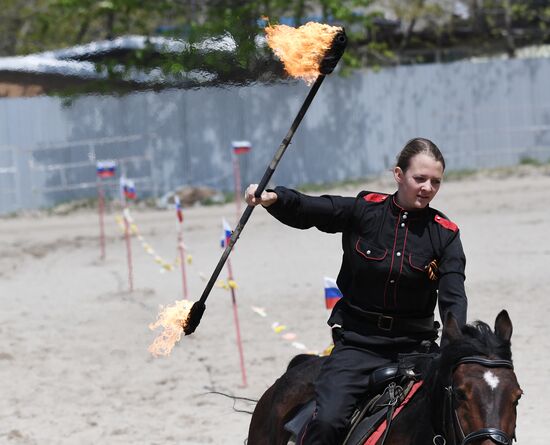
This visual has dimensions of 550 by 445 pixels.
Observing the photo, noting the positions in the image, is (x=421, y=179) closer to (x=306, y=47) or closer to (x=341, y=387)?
(x=306, y=47)

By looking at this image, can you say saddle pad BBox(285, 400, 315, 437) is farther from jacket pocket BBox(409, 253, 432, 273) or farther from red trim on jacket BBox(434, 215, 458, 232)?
red trim on jacket BBox(434, 215, 458, 232)

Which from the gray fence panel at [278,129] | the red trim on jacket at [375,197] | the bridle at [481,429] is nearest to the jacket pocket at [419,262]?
the red trim on jacket at [375,197]

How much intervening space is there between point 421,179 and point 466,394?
45.2 inches

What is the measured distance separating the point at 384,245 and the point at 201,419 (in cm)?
438

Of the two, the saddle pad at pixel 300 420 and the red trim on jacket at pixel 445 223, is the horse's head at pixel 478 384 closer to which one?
the red trim on jacket at pixel 445 223

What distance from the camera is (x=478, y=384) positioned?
155 inches

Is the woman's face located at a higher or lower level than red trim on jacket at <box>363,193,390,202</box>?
higher

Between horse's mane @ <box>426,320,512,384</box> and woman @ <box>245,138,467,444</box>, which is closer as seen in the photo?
horse's mane @ <box>426,320,512,384</box>

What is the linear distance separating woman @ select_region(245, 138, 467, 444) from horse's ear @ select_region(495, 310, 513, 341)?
1.56 feet

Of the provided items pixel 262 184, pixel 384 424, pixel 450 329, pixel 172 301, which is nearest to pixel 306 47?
pixel 262 184

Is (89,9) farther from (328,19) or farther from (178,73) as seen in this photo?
(178,73)

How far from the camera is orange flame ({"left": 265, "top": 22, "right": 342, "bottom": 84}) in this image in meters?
4.83

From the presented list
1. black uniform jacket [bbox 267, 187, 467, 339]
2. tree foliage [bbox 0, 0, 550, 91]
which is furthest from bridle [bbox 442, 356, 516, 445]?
tree foliage [bbox 0, 0, 550, 91]

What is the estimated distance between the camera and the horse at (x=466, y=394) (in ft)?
12.7
